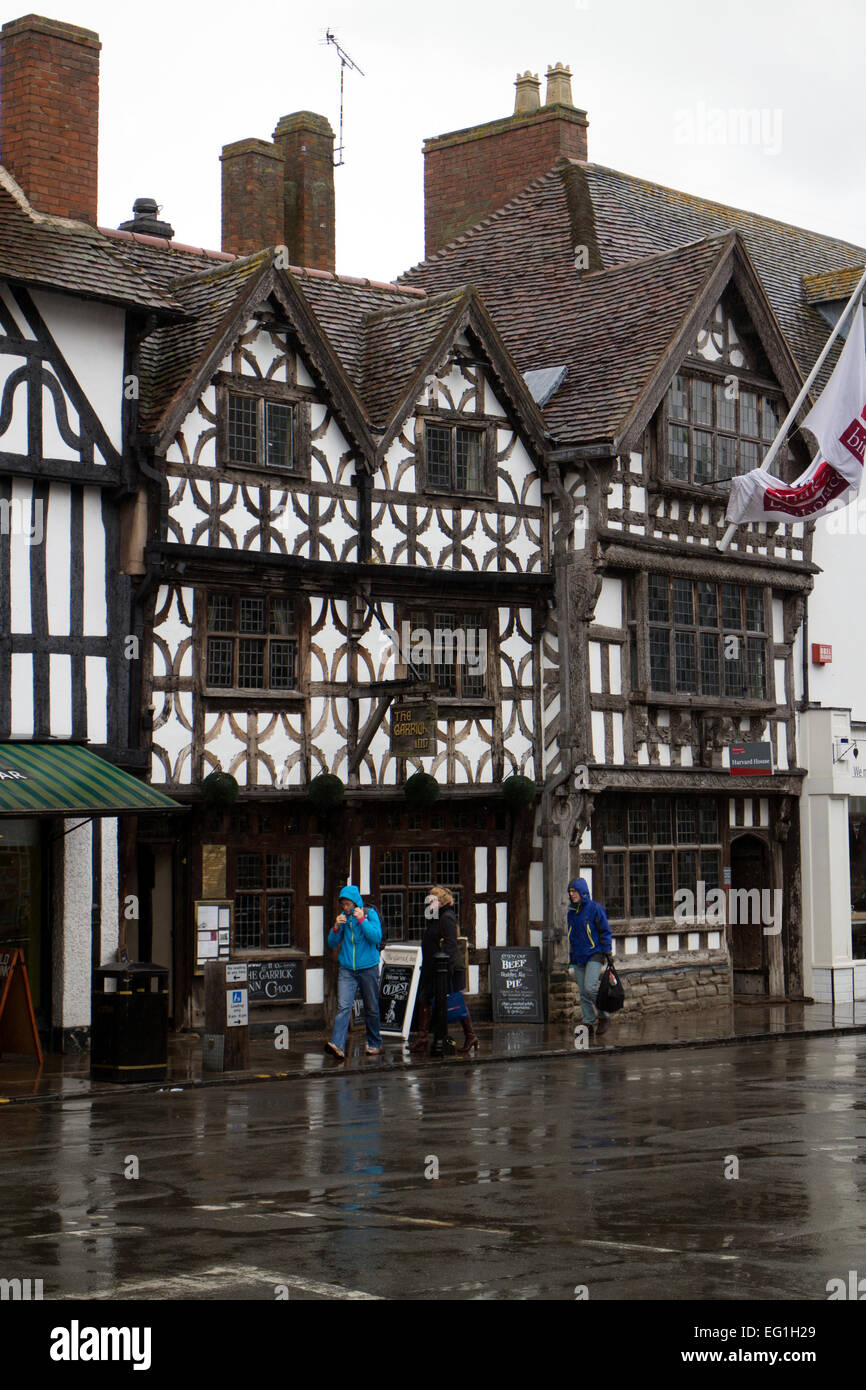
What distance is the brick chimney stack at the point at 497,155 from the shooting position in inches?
1268

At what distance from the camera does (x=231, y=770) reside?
21.5m

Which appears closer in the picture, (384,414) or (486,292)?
(384,414)

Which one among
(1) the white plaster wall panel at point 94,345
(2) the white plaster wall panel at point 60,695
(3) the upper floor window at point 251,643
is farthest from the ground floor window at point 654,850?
(1) the white plaster wall panel at point 94,345

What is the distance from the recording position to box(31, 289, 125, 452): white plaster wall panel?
20203mm

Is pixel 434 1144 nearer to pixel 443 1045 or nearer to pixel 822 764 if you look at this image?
pixel 443 1045

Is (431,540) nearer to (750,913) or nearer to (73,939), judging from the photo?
(73,939)

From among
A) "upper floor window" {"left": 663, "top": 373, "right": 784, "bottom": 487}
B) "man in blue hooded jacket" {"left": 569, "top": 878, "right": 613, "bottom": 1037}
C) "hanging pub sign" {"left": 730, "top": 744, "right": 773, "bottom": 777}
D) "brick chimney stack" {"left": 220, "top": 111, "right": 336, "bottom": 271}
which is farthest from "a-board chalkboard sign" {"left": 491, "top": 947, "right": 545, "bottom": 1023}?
"brick chimney stack" {"left": 220, "top": 111, "right": 336, "bottom": 271}

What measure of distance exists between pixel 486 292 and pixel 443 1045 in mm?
14237

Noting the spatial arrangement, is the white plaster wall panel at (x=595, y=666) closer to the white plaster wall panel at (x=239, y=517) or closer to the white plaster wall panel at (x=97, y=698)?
the white plaster wall panel at (x=239, y=517)

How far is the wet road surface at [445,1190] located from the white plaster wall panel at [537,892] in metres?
7.42

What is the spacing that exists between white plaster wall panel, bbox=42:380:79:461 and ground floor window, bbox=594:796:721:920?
9.00m

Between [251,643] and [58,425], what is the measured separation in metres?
3.50

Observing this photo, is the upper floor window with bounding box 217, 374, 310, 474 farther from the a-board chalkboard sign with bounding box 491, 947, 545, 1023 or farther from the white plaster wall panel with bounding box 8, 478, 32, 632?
the a-board chalkboard sign with bounding box 491, 947, 545, 1023

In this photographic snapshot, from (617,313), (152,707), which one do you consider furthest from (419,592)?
(617,313)
